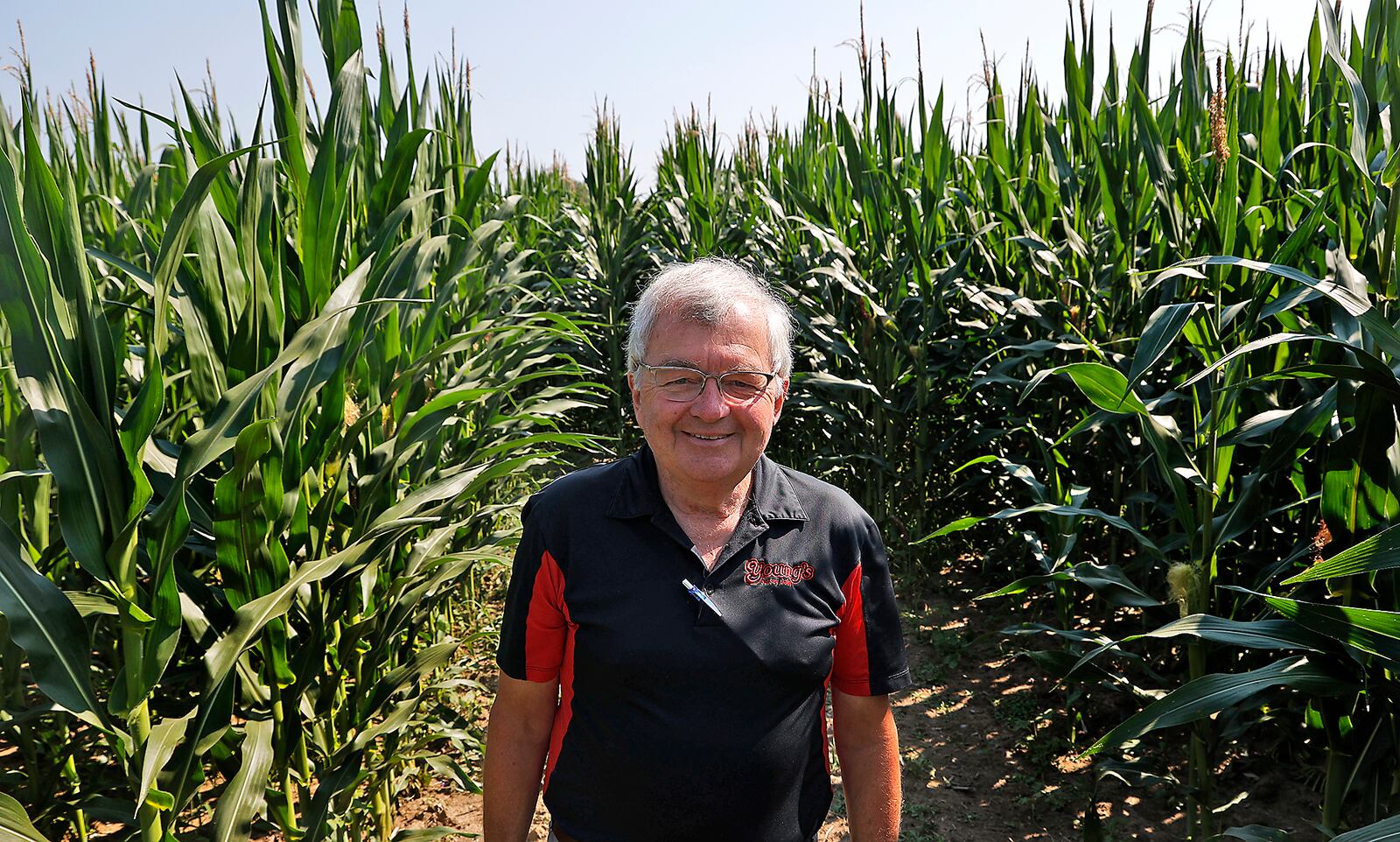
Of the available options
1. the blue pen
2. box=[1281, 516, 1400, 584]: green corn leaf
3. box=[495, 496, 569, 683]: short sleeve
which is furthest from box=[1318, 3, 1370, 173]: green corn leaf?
box=[495, 496, 569, 683]: short sleeve

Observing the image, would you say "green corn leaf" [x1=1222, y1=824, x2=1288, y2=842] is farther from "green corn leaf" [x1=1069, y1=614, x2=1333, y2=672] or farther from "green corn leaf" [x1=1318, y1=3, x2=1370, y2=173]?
"green corn leaf" [x1=1318, y1=3, x2=1370, y2=173]

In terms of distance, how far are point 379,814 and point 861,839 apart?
141 cm

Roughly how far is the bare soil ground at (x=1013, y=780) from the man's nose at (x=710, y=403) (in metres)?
1.38

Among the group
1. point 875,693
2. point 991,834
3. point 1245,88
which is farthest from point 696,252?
point 875,693

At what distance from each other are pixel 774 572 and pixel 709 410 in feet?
0.97

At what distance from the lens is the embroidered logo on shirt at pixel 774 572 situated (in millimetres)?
1580

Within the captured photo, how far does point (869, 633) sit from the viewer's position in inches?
65.6

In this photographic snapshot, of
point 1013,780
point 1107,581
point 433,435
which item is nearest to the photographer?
point 1107,581

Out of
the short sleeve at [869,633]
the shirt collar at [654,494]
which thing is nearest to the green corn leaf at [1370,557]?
the short sleeve at [869,633]

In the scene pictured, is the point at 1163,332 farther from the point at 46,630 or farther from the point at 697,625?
the point at 46,630

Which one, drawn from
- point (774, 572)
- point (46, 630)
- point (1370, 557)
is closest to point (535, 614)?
point (774, 572)

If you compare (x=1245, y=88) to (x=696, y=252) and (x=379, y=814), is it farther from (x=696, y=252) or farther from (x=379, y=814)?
(x=379, y=814)

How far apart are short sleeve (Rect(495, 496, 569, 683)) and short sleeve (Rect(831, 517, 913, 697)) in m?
0.49

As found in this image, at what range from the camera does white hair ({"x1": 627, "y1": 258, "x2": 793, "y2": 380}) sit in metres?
1.57
